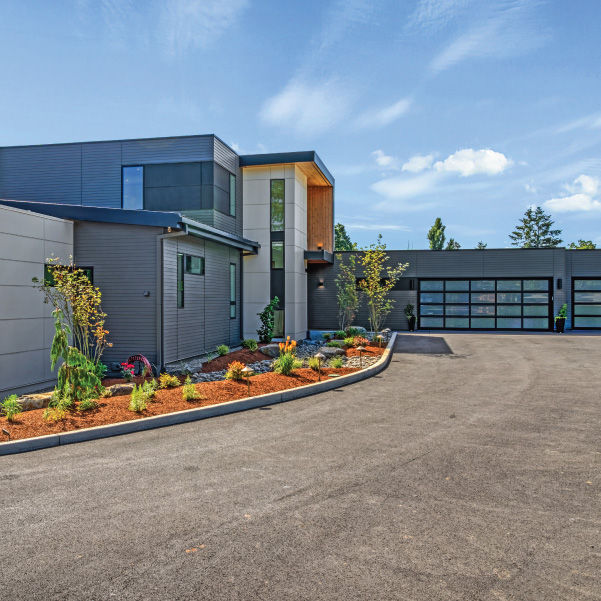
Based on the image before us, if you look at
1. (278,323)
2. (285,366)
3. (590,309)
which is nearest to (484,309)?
(590,309)

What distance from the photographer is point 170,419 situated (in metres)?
7.67

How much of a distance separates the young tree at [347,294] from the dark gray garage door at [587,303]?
12.3 meters

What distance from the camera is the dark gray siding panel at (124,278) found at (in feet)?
42.9

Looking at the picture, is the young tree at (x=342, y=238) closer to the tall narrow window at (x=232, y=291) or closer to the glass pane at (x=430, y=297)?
the glass pane at (x=430, y=297)

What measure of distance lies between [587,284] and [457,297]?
7.23 metres

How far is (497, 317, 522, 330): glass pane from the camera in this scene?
2610cm

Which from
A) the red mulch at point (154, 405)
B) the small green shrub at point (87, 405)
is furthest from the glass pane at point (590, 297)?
the small green shrub at point (87, 405)

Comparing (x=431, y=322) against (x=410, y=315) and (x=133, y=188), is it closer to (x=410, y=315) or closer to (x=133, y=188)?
(x=410, y=315)

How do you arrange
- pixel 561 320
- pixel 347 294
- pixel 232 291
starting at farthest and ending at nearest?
pixel 561 320 < pixel 347 294 < pixel 232 291

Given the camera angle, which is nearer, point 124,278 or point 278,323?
point 124,278

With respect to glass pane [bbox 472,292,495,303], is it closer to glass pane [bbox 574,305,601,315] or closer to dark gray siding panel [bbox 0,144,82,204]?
glass pane [bbox 574,305,601,315]

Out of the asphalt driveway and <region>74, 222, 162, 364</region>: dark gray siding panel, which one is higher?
<region>74, 222, 162, 364</region>: dark gray siding panel

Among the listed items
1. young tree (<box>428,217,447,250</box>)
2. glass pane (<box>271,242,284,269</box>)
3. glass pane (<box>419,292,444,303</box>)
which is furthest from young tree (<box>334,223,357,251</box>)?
glass pane (<box>271,242,284,269</box>)

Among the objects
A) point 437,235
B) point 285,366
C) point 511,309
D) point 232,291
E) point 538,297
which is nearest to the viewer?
point 285,366
